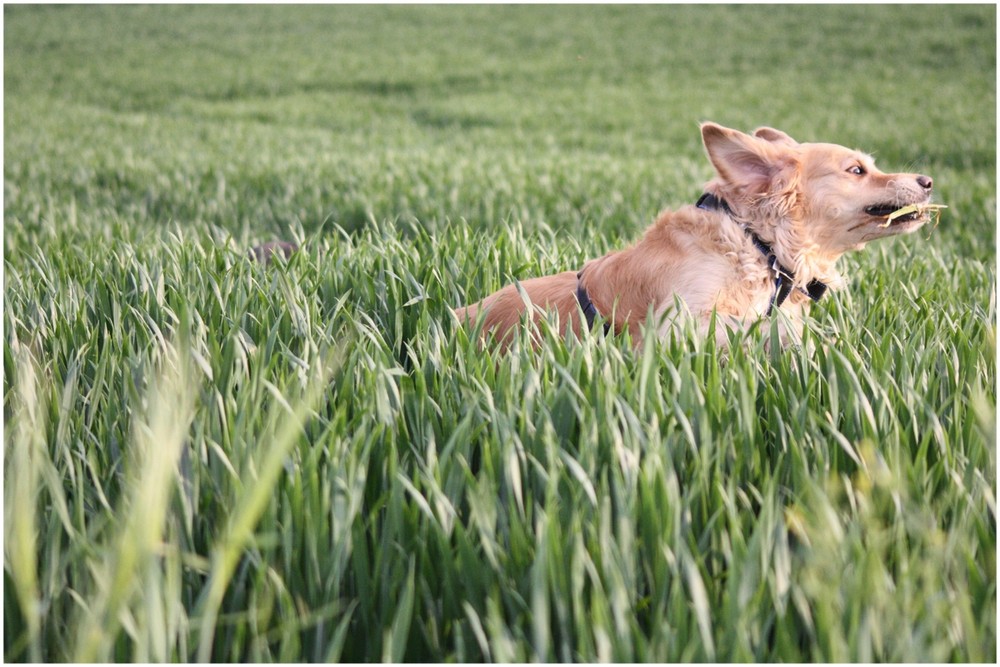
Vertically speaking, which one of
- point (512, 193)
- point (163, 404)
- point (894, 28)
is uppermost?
point (894, 28)

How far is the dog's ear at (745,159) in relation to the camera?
2926 millimetres

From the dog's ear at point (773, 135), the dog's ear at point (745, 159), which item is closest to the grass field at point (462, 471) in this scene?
the dog's ear at point (745, 159)

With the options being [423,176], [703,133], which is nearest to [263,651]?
[703,133]

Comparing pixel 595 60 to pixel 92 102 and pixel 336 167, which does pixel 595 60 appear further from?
pixel 336 167

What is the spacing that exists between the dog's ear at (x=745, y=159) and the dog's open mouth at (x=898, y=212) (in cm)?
35

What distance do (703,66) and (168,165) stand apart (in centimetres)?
1501

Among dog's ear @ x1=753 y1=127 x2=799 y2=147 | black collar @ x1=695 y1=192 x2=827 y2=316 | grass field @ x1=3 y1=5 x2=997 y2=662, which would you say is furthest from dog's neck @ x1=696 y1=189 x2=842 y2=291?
dog's ear @ x1=753 y1=127 x2=799 y2=147

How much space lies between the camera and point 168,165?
937 centimetres

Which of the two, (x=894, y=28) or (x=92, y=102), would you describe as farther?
(x=894, y=28)

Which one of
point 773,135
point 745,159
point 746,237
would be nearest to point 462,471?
point 746,237

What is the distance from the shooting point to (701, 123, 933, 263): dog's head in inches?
116

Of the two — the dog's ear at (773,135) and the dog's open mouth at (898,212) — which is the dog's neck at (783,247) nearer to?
the dog's open mouth at (898,212)

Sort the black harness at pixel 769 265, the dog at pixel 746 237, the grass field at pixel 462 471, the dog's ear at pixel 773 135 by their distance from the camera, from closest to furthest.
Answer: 1. the grass field at pixel 462 471
2. the dog at pixel 746 237
3. the black harness at pixel 769 265
4. the dog's ear at pixel 773 135

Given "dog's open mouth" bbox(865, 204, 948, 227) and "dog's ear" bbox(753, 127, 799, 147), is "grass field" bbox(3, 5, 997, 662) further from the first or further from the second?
"dog's ear" bbox(753, 127, 799, 147)
